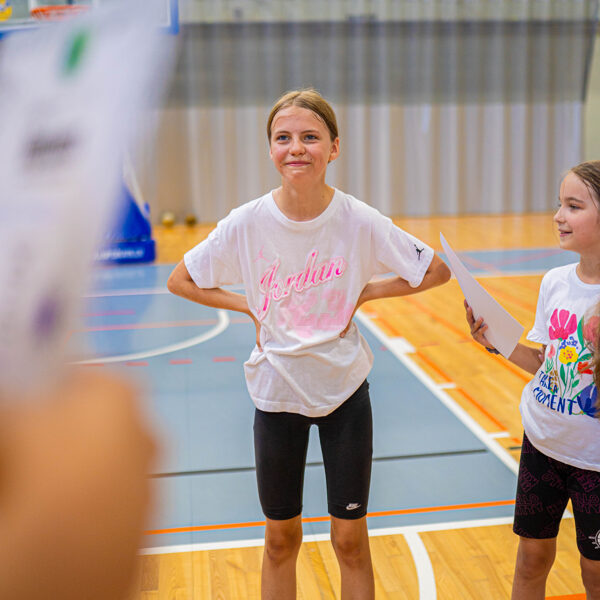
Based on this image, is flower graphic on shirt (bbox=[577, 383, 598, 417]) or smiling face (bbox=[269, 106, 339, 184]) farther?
smiling face (bbox=[269, 106, 339, 184])

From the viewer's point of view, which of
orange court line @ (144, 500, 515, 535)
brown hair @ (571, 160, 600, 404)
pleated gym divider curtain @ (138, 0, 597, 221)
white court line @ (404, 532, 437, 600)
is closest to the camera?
brown hair @ (571, 160, 600, 404)

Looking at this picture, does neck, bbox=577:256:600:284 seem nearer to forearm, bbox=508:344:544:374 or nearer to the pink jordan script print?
forearm, bbox=508:344:544:374

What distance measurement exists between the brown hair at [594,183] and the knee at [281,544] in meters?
0.88

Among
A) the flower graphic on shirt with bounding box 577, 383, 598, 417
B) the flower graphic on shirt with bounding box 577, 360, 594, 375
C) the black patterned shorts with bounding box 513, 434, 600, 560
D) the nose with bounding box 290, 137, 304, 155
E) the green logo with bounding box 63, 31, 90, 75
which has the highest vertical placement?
the green logo with bounding box 63, 31, 90, 75

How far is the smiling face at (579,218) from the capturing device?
1.75 metres

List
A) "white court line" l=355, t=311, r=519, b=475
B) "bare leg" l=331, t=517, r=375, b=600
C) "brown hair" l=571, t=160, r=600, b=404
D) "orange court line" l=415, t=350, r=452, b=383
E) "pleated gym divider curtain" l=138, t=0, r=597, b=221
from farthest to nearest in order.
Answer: "pleated gym divider curtain" l=138, t=0, r=597, b=221 < "orange court line" l=415, t=350, r=452, b=383 < "white court line" l=355, t=311, r=519, b=475 < "bare leg" l=331, t=517, r=375, b=600 < "brown hair" l=571, t=160, r=600, b=404

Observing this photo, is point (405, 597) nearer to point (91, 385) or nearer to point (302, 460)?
point (302, 460)

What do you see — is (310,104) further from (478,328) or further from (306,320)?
(478,328)

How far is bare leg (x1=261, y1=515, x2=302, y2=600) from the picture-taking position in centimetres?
200

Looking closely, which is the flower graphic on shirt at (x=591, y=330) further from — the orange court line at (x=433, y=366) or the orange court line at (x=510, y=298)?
the orange court line at (x=510, y=298)

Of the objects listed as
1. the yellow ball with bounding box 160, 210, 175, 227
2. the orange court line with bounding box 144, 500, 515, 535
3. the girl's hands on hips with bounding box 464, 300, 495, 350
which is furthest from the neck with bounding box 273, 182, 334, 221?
the yellow ball with bounding box 160, 210, 175, 227

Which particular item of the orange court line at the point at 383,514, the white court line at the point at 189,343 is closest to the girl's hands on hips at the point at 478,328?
the orange court line at the point at 383,514

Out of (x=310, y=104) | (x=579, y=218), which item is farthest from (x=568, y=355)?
(x=310, y=104)

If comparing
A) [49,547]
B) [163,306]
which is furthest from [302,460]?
[163,306]
